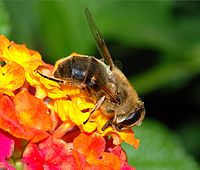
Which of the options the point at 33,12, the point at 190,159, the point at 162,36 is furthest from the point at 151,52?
the point at 190,159

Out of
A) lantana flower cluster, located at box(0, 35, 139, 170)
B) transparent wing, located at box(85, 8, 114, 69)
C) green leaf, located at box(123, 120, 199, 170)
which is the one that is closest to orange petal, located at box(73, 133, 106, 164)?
lantana flower cluster, located at box(0, 35, 139, 170)

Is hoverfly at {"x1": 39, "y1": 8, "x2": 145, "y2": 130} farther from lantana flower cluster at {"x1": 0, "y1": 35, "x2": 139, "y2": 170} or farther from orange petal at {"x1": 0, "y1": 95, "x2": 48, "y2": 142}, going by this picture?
orange petal at {"x1": 0, "y1": 95, "x2": 48, "y2": 142}

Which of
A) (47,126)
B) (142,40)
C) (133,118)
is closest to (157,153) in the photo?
(142,40)

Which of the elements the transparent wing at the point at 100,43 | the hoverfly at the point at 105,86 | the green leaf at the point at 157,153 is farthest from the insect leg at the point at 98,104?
the green leaf at the point at 157,153

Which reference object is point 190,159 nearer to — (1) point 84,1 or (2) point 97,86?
(1) point 84,1

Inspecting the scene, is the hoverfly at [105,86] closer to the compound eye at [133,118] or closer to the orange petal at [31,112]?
the compound eye at [133,118]

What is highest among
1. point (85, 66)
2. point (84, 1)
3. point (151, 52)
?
point (85, 66)
